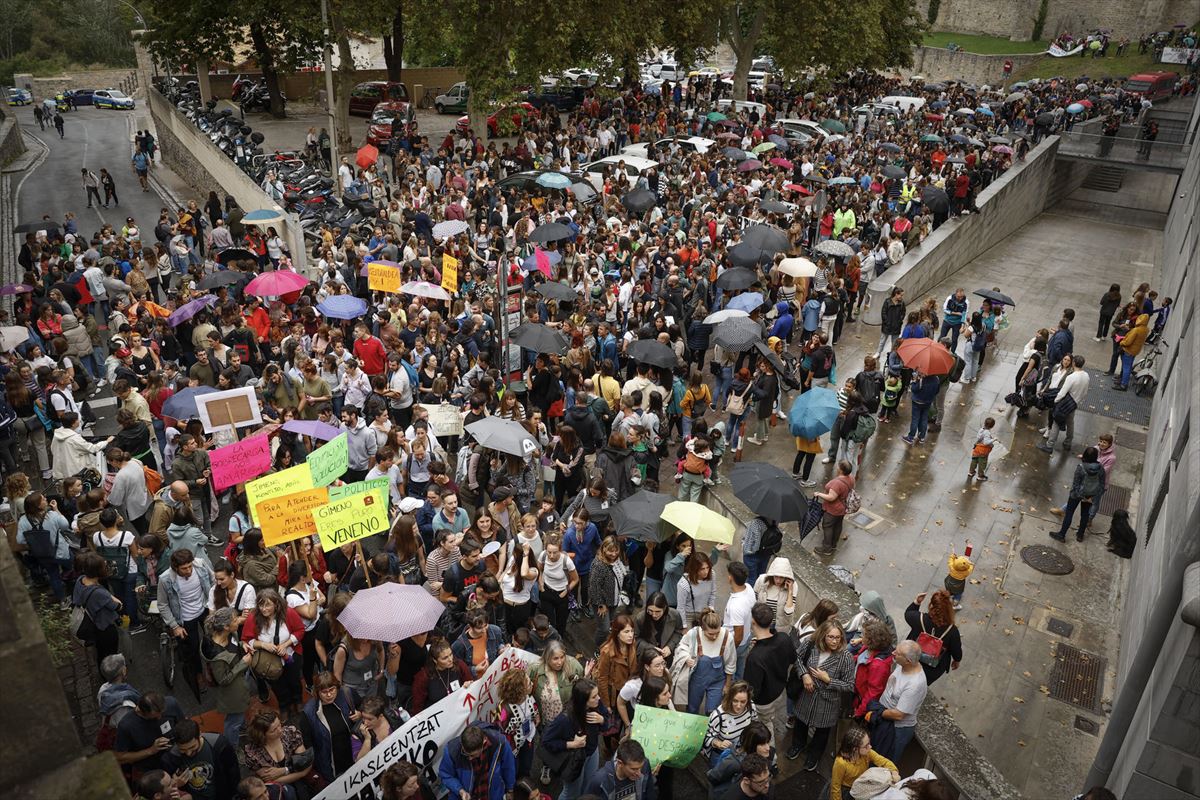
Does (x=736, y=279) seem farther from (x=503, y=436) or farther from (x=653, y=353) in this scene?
(x=503, y=436)

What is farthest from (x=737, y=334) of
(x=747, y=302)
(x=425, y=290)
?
(x=425, y=290)

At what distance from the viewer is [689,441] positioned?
11.1m

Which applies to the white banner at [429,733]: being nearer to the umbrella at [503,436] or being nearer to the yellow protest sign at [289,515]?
the yellow protest sign at [289,515]

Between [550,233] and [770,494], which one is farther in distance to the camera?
[550,233]

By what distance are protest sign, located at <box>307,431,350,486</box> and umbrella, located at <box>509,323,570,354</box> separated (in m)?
4.34

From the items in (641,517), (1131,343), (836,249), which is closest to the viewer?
(641,517)

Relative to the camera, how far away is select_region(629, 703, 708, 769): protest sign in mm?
6520

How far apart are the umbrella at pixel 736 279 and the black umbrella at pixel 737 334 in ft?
9.36

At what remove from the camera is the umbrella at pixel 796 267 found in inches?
698

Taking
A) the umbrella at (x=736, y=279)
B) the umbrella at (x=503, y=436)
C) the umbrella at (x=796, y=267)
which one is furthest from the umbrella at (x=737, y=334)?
the umbrella at (x=503, y=436)

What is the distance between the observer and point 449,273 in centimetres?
1566

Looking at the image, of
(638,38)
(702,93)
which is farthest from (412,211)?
(702,93)

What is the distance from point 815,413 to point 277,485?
739cm

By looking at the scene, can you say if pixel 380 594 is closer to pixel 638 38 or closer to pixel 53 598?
pixel 53 598
